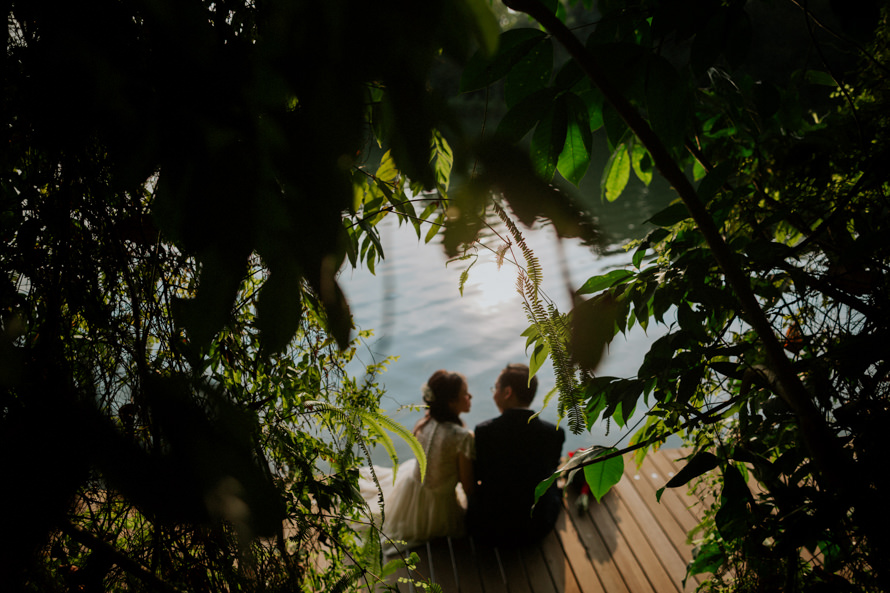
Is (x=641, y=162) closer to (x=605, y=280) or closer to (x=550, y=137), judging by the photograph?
(x=605, y=280)

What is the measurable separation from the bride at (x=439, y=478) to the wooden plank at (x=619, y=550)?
733 millimetres

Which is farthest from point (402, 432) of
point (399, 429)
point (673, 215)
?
point (673, 215)

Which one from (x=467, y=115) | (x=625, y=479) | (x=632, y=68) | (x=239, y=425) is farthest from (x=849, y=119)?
(x=625, y=479)

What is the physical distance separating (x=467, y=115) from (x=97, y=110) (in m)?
0.27

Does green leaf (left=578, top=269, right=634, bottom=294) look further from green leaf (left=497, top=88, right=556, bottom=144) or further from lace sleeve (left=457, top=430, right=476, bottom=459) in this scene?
lace sleeve (left=457, top=430, right=476, bottom=459)

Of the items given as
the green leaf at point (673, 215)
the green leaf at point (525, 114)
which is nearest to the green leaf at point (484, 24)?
the green leaf at point (525, 114)

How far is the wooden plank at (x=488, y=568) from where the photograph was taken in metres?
2.45

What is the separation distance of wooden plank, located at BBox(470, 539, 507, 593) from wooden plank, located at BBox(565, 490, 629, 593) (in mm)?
467

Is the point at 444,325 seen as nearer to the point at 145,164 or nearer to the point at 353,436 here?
the point at 353,436

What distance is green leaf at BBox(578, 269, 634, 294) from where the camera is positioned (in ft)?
2.52

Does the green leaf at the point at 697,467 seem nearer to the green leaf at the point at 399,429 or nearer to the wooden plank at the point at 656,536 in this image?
the green leaf at the point at 399,429

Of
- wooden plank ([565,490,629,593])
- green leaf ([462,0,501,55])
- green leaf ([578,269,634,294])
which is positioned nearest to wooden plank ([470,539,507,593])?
wooden plank ([565,490,629,593])

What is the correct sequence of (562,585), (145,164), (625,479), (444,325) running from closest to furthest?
1. (145,164)
2. (562,585)
3. (625,479)
4. (444,325)

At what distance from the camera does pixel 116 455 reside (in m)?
0.42
